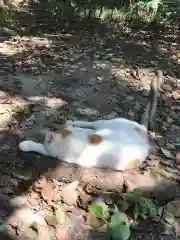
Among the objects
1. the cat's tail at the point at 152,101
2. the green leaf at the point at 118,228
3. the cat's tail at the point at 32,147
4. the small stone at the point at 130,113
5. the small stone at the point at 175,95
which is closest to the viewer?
the green leaf at the point at 118,228

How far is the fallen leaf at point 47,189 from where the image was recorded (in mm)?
2451

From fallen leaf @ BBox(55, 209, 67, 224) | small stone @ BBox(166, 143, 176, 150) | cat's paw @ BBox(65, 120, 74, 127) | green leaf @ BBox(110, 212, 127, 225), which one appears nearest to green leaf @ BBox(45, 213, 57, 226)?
fallen leaf @ BBox(55, 209, 67, 224)

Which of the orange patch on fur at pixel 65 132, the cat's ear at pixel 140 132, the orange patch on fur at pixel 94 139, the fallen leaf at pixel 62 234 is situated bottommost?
the fallen leaf at pixel 62 234

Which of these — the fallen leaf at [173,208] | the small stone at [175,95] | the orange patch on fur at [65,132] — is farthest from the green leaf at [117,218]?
the small stone at [175,95]

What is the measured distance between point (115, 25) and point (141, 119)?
142 inches

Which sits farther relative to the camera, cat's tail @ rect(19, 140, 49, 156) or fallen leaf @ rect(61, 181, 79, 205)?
cat's tail @ rect(19, 140, 49, 156)

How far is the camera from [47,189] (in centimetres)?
251

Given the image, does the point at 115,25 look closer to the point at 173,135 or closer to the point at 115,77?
the point at 115,77

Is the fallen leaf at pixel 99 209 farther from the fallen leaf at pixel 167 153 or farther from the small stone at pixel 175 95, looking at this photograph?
the small stone at pixel 175 95

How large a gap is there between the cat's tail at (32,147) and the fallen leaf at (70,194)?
0.37m

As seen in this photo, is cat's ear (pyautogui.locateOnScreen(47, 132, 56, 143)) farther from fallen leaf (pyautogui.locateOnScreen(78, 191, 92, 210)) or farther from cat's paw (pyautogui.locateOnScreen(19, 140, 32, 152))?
fallen leaf (pyautogui.locateOnScreen(78, 191, 92, 210))

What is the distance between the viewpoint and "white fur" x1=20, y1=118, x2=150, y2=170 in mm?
2666

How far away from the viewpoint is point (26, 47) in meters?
5.24

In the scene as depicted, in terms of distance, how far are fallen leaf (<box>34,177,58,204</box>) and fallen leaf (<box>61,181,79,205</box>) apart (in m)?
0.06
